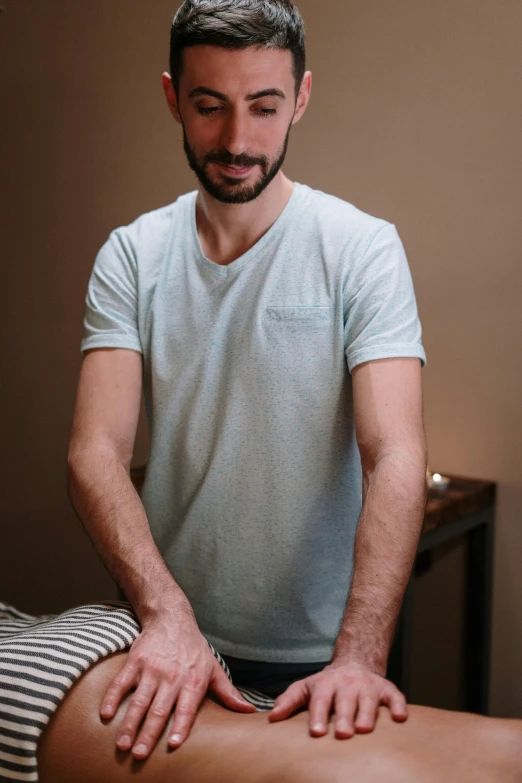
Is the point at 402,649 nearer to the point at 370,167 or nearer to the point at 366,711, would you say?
the point at 366,711

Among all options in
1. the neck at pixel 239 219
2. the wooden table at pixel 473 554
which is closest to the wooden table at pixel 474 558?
the wooden table at pixel 473 554

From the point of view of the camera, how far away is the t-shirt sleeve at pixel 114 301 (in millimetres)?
1717

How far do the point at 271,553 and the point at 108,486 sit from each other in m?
0.34

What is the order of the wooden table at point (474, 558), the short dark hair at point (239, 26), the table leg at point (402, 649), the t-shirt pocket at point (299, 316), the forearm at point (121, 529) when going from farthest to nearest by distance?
1. the wooden table at point (474, 558)
2. the table leg at point (402, 649)
3. the t-shirt pocket at point (299, 316)
4. the short dark hair at point (239, 26)
5. the forearm at point (121, 529)

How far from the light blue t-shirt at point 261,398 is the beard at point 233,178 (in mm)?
108

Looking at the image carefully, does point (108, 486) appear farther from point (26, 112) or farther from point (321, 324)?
point (26, 112)

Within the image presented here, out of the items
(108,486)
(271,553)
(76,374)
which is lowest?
(76,374)

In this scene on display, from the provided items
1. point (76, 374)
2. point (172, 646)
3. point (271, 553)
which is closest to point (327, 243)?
point (271, 553)

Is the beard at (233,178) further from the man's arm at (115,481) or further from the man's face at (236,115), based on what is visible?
the man's arm at (115,481)

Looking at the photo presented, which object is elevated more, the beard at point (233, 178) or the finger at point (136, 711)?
the beard at point (233, 178)

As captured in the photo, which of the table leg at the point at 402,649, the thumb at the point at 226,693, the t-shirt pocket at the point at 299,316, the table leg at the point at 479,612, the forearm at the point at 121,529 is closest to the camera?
the thumb at the point at 226,693

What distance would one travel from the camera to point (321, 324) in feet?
5.26

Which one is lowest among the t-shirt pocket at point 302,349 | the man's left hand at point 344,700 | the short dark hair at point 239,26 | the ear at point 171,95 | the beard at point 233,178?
the man's left hand at point 344,700

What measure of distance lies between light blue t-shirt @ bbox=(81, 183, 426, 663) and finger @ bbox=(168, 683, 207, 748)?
0.47 metres
